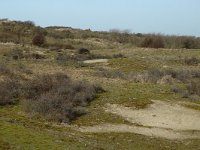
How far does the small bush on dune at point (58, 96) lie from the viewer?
20422mm

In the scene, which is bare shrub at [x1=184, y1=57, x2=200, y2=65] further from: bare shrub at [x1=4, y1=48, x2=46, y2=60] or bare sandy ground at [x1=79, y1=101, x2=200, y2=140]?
bare sandy ground at [x1=79, y1=101, x2=200, y2=140]

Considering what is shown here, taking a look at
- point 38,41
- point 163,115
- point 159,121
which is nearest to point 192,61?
point 38,41

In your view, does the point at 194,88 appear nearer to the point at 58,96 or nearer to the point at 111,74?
the point at 111,74

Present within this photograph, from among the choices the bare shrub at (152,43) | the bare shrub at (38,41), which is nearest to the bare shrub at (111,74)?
the bare shrub at (38,41)

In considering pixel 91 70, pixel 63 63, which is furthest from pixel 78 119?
pixel 63 63

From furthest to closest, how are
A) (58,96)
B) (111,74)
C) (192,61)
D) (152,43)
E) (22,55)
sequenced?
(152,43) < (192,61) < (22,55) < (111,74) < (58,96)

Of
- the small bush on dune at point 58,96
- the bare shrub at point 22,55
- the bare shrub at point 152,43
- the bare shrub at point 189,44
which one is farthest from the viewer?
the bare shrub at point 189,44

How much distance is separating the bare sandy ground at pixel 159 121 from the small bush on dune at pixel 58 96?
135cm

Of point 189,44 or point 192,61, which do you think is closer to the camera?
point 192,61

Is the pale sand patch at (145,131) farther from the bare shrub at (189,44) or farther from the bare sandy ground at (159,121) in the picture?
the bare shrub at (189,44)

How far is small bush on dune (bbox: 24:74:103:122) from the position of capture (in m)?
20.4

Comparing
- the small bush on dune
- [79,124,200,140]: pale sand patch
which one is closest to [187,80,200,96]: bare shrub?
the small bush on dune

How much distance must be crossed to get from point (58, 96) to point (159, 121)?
4620 millimetres

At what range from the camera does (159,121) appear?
20234 mm
